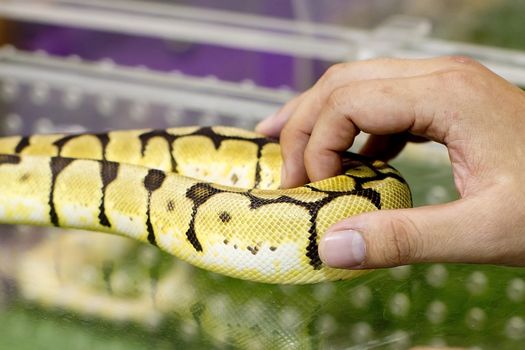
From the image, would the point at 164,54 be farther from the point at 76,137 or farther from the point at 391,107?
the point at 391,107

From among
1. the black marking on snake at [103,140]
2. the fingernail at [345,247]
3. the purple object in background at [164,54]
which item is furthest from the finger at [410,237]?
the purple object in background at [164,54]

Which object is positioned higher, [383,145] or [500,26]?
[500,26]

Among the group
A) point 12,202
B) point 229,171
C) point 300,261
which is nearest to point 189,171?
point 229,171

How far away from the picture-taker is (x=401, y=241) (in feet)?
4.10

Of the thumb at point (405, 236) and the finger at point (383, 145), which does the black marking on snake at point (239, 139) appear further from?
the thumb at point (405, 236)

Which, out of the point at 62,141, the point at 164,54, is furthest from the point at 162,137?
the point at 164,54

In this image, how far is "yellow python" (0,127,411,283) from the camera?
1457 millimetres

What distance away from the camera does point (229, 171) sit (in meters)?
1.85

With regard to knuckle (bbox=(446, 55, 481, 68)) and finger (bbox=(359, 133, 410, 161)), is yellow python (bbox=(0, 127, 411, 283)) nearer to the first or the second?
finger (bbox=(359, 133, 410, 161))

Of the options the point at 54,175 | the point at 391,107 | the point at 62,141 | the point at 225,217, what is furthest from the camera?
the point at 62,141

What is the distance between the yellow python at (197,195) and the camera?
1.46 m

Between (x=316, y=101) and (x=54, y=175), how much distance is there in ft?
1.83

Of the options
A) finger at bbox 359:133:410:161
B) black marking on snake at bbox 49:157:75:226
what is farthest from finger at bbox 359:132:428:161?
black marking on snake at bbox 49:157:75:226

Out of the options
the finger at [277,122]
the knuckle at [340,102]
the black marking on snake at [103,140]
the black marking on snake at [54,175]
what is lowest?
the black marking on snake at [54,175]
